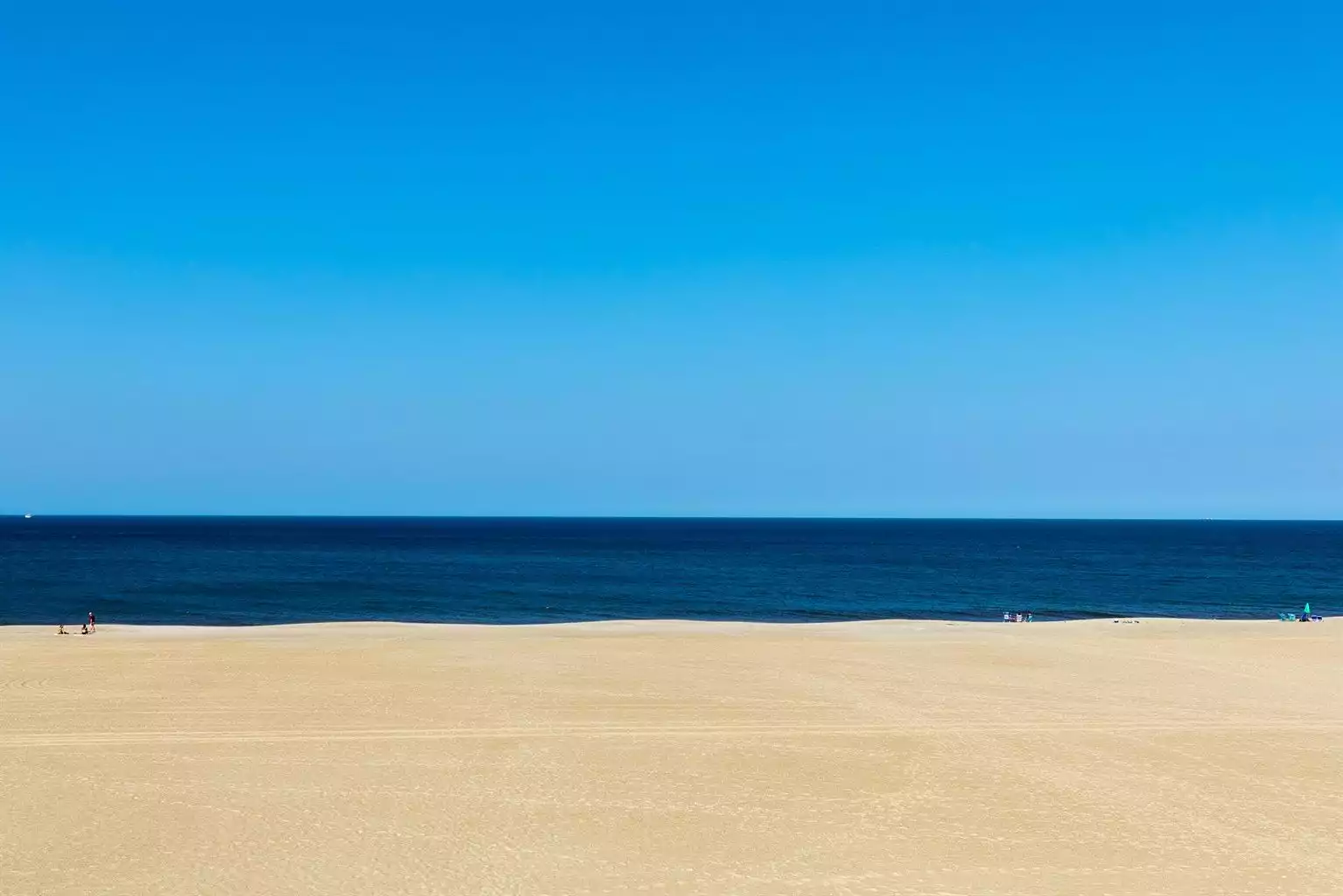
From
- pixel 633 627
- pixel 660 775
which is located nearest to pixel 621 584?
pixel 633 627

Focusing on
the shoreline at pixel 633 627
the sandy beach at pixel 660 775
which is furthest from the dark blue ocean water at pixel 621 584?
the sandy beach at pixel 660 775

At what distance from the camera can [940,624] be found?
138 ft

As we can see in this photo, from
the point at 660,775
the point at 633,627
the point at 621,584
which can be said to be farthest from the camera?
the point at 621,584

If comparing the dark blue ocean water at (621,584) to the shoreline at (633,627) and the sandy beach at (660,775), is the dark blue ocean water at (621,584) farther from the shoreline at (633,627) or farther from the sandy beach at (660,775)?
the sandy beach at (660,775)

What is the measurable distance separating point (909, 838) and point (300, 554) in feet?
352

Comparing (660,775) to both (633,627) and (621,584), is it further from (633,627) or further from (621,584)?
(621,584)

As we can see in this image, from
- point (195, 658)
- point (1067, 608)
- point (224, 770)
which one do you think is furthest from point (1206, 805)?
point (1067, 608)

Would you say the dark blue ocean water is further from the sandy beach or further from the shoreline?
the sandy beach

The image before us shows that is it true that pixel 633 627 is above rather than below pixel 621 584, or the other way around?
above

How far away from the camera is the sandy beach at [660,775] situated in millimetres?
11328

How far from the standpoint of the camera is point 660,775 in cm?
1521

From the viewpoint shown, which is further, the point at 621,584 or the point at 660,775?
the point at 621,584

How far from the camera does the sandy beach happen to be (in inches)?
446

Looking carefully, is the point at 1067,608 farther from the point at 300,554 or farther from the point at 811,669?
the point at 300,554
